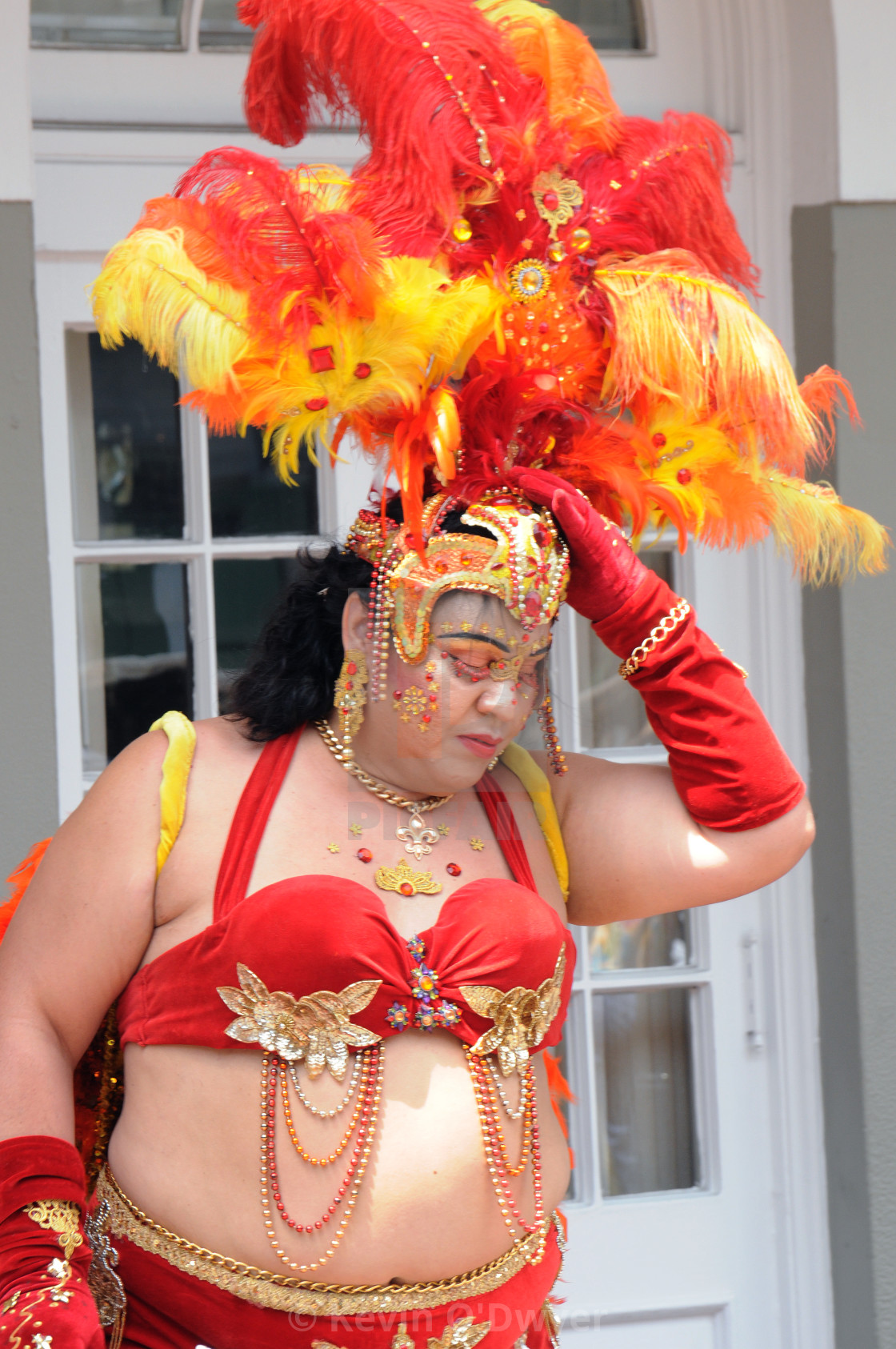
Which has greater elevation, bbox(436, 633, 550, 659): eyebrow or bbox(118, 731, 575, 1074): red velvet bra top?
bbox(436, 633, 550, 659): eyebrow

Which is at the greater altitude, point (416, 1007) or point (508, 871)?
point (508, 871)

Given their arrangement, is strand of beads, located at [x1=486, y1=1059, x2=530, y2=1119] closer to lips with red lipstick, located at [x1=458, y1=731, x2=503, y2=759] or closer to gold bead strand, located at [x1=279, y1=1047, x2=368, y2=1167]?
gold bead strand, located at [x1=279, y1=1047, x2=368, y2=1167]

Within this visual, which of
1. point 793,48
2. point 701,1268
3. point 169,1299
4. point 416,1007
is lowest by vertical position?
point 701,1268

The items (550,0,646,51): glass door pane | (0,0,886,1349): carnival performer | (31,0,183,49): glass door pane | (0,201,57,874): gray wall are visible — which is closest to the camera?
(0,0,886,1349): carnival performer

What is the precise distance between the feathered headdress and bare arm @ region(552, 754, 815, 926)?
0.33 meters

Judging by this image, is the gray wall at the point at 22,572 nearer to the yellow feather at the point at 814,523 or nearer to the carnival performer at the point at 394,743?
the carnival performer at the point at 394,743

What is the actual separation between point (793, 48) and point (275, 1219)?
87.0 inches

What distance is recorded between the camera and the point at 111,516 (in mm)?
2420

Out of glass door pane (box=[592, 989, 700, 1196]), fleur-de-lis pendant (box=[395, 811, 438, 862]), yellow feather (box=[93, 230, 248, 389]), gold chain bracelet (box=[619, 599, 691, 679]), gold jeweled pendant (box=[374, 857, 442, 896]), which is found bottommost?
glass door pane (box=[592, 989, 700, 1196])

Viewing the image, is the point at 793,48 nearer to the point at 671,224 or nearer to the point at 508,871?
the point at 671,224

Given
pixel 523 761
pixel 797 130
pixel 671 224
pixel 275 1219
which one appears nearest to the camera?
pixel 275 1219

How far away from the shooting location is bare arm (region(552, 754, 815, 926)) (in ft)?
5.34

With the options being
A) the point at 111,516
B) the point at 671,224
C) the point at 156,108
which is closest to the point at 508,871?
the point at 671,224

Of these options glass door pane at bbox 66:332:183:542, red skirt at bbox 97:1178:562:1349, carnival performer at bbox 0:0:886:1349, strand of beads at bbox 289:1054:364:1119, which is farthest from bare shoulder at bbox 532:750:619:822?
glass door pane at bbox 66:332:183:542
